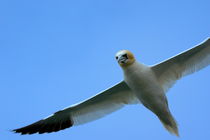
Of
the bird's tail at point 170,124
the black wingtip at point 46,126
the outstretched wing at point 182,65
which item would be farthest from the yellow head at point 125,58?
the black wingtip at point 46,126

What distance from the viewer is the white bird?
55.4 ft

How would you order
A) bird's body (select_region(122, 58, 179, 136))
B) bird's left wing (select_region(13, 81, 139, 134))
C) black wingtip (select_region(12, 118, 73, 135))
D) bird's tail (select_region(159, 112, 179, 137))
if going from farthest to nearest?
black wingtip (select_region(12, 118, 73, 135)) < bird's left wing (select_region(13, 81, 139, 134)) < bird's tail (select_region(159, 112, 179, 137)) < bird's body (select_region(122, 58, 179, 136))

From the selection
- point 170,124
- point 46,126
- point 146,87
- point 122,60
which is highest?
point 46,126

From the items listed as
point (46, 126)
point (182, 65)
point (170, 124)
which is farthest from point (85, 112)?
point (182, 65)

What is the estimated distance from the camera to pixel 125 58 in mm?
16953

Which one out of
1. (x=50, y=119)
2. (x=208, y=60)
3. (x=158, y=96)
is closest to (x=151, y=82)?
(x=158, y=96)

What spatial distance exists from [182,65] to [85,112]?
11.1 feet

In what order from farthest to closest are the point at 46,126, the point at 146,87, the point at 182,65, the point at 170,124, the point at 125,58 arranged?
1. the point at 46,126
2. the point at 182,65
3. the point at 170,124
4. the point at 125,58
5. the point at 146,87

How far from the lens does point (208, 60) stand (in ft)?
57.5

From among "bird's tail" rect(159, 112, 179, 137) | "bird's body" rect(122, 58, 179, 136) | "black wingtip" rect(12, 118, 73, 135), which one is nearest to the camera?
"bird's body" rect(122, 58, 179, 136)

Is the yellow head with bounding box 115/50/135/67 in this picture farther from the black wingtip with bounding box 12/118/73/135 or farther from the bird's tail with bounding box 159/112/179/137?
the black wingtip with bounding box 12/118/73/135

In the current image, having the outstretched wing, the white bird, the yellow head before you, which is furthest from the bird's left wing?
the yellow head

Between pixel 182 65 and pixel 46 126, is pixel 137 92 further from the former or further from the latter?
pixel 46 126

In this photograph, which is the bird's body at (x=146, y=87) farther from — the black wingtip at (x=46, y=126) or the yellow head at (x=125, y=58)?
the black wingtip at (x=46, y=126)
